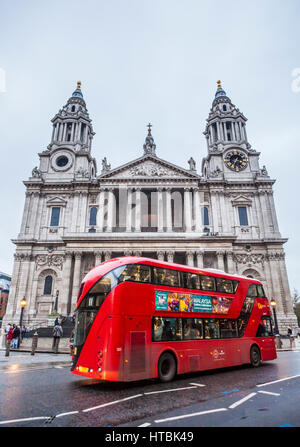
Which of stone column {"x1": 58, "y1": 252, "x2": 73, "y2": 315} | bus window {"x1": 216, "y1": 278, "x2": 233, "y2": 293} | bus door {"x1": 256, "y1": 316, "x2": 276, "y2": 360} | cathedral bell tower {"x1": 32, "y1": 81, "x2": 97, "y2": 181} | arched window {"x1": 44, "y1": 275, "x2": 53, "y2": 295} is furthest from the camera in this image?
cathedral bell tower {"x1": 32, "y1": 81, "x2": 97, "y2": 181}

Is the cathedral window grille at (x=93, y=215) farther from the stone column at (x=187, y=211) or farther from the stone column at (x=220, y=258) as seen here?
the stone column at (x=220, y=258)

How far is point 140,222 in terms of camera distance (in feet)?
115

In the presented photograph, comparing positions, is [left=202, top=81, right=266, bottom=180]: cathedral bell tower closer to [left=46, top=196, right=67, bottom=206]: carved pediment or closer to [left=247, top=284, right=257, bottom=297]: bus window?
[left=46, top=196, right=67, bottom=206]: carved pediment

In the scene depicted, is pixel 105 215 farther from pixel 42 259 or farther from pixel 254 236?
pixel 254 236

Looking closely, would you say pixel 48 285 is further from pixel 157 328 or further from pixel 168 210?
pixel 157 328

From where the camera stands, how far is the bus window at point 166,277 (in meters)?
9.29

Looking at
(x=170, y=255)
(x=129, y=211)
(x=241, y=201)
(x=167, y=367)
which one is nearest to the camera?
(x=167, y=367)

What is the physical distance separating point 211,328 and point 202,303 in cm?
105

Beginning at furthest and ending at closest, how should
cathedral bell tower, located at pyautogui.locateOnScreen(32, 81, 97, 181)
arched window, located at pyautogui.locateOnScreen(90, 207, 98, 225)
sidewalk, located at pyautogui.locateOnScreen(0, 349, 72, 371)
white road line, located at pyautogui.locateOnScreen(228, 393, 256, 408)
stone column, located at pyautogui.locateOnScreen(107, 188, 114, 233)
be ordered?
cathedral bell tower, located at pyautogui.locateOnScreen(32, 81, 97, 181) → arched window, located at pyautogui.locateOnScreen(90, 207, 98, 225) → stone column, located at pyautogui.locateOnScreen(107, 188, 114, 233) → sidewalk, located at pyautogui.locateOnScreen(0, 349, 72, 371) → white road line, located at pyautogui.locateOnScreen(228, 393, 256, 408)

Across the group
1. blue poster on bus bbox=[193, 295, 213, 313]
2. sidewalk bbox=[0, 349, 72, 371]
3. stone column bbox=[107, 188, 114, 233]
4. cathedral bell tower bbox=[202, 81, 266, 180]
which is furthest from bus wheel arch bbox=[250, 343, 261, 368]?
cathedral bell tower bbox=[202, 81, 266, 180]

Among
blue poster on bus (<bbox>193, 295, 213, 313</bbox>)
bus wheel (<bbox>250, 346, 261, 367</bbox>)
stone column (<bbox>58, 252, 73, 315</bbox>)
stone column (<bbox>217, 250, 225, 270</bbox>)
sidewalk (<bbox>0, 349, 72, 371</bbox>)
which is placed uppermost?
stone column (<bbox>217, 250, 225, 270</bbox>)

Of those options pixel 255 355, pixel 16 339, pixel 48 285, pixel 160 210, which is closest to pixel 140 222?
pixel 160 210

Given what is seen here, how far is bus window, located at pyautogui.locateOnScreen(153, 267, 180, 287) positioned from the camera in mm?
9289

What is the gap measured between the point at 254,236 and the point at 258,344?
2477 cm
